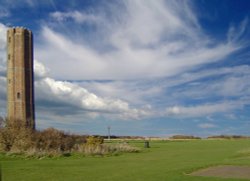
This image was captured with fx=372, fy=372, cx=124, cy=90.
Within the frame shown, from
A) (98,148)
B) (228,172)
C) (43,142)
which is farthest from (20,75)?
(228,172)

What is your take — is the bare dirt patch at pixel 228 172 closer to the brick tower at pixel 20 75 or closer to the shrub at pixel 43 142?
the shrub at pixel 43 142

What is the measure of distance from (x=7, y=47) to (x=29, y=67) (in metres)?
4.11

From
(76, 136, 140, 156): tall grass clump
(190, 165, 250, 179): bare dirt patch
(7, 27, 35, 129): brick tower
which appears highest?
(7, 27, 35, 129): brick tower

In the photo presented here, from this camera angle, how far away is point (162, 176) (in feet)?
47.8

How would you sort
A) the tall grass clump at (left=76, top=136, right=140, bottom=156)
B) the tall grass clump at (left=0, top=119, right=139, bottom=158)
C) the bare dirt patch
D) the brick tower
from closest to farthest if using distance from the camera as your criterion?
1. the bare dirt patch
2. the tall grass clump at (left=76, top=136, right=140, bottom=156)
3. the tall grass clump at (left=0, top=119, right=139, bottom=158)
4. the brick tower

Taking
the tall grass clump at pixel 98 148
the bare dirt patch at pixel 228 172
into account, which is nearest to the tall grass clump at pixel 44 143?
the tall grass clump at pixel 98 148

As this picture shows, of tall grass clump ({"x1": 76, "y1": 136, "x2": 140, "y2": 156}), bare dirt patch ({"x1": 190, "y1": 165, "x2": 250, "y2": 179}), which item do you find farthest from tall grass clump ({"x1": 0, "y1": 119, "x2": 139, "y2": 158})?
bare dirt patch ({"x1": 190, "y1": 165, "x2": 250, "y2": 179})

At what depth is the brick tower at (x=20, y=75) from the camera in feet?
160

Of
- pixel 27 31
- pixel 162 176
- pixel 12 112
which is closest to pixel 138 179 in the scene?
pixel 162 176

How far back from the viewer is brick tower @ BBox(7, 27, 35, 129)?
4888 centimetres

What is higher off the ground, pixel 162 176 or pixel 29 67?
pixel 29 67

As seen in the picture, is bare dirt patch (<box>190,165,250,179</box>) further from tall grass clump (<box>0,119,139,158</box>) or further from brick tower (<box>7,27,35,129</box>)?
brick tower (<box>7,27,35,129</box>)

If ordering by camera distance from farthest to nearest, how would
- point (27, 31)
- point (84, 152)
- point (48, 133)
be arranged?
point (27, 31) < point (48, 133) < point (84, 152)

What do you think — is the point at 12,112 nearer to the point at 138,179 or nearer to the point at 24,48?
the point at 24,48
